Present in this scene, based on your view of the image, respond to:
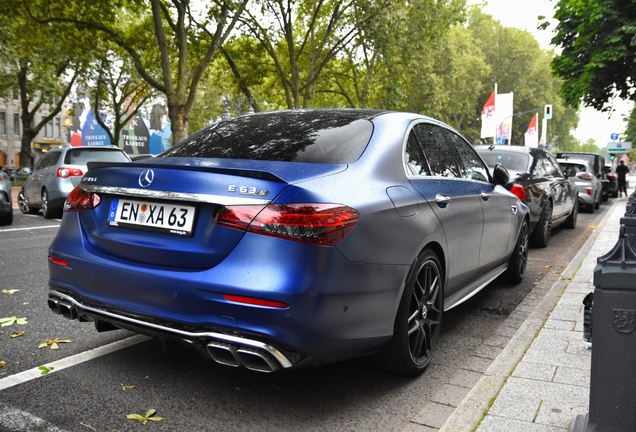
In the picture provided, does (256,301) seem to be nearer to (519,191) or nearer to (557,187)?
(519,191)

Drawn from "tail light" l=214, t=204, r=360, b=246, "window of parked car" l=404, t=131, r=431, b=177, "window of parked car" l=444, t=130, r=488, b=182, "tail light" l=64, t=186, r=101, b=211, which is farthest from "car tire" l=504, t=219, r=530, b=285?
"tail light" l=64, t=186, r=101, b=211

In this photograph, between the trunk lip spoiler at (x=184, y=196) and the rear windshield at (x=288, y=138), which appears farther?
the rear windshield at (x=288, y=138)

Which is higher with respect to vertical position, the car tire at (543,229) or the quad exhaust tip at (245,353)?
the quad exhaust tip at (245,353)

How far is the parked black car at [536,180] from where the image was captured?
8.85 meters

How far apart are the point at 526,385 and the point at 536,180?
6227 millimetres

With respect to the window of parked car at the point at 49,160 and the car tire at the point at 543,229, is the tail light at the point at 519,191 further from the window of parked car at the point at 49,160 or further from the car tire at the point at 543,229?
the window of parked car at the point at 49,160

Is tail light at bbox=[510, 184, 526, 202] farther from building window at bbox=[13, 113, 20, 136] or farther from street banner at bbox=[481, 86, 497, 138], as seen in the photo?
building window at bbox=[13, 113, 20, 136]

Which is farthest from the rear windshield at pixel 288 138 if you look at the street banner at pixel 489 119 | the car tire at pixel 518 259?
the street banner at pixel 489 119

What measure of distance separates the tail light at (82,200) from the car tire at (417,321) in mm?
1827

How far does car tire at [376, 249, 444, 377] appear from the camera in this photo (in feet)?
11.3

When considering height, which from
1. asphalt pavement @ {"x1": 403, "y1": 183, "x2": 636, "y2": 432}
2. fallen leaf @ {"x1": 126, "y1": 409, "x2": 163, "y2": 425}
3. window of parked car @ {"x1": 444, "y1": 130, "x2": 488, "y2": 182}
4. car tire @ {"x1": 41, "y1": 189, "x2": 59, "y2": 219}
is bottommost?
asphalt pavement @ {"x1": 403, "y1": 183, "x2": 636, "y2": 432}

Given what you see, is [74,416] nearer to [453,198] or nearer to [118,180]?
[118,180]

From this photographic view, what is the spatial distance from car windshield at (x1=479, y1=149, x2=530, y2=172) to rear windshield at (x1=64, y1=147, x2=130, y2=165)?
7.49 m

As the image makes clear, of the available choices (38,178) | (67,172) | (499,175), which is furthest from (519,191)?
(38,178)
